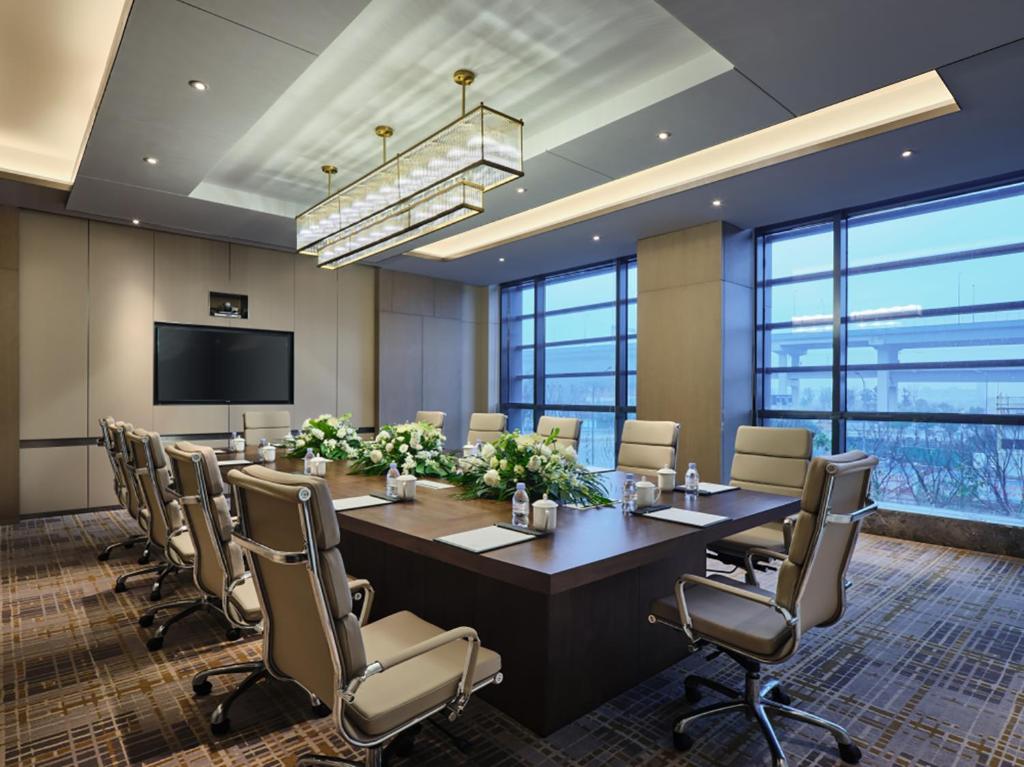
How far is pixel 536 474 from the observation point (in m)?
2.87

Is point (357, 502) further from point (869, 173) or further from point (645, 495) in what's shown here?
point (869, 173)

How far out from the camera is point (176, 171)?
15.8 ft

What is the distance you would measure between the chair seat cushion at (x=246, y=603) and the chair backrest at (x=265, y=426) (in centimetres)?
364

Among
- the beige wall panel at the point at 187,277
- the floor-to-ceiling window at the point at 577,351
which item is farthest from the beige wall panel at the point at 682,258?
the beige wall panel at the point at 187,277

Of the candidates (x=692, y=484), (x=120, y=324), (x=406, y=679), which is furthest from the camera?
(x=120, y=324)

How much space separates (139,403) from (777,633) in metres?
6.76

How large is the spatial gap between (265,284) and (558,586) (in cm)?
672

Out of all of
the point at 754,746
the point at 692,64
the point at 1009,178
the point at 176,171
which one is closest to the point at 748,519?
the point at 754,746

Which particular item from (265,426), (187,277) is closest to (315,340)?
(187,277)

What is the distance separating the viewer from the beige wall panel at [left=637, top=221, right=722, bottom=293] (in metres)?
6.16

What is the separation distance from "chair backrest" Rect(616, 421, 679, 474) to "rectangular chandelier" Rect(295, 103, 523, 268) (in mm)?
1938

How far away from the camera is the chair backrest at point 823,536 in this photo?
6.12ft

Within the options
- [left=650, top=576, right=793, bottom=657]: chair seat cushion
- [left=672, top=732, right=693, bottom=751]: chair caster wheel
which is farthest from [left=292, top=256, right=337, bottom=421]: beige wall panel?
[left=672, top=732, right=693, bottom=751]: chair caster wheel

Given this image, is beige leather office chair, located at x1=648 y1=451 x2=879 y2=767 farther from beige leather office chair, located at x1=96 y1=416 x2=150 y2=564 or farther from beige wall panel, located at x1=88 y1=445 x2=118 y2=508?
beige wall panel, located at x1=88 y1=445 x2=118 y2=508
